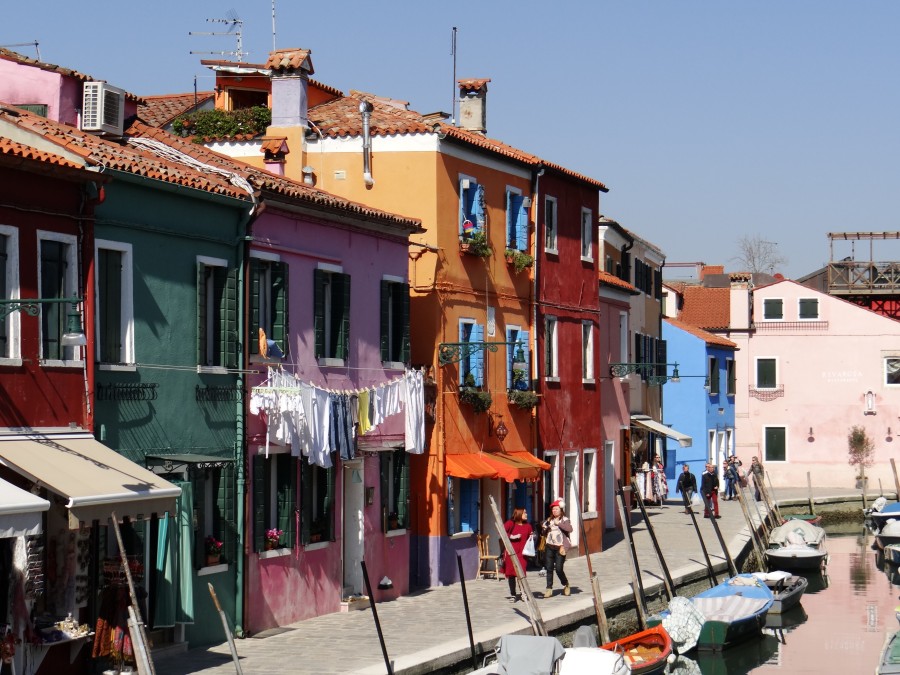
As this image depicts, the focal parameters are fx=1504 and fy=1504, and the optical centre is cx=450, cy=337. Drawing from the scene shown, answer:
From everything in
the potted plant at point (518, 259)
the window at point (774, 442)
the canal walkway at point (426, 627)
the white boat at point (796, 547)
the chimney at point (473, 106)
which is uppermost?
the chimney at point (473, 106)

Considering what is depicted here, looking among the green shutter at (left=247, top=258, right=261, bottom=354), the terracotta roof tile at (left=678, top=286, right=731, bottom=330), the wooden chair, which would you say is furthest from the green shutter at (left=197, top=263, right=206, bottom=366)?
the terracotta roof tile at (left=678, top=286, right=731, bottom=330)

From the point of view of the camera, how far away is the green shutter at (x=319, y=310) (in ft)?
77.8

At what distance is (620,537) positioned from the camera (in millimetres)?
38625

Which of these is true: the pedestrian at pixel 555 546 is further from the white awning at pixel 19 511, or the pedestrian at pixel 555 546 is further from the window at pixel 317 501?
the white awning at pixel 19 511

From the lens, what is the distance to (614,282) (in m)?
40.2

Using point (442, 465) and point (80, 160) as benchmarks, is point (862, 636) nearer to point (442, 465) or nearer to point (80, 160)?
point (442, 465)

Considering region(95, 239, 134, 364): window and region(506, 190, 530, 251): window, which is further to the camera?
region(506, 190, 530, 251): window

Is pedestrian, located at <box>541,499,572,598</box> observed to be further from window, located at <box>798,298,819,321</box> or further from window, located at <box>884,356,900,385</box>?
window, located at <box>884,356,900,385</box>

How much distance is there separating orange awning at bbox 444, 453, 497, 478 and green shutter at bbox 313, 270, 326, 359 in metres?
4.77

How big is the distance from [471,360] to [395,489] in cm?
393

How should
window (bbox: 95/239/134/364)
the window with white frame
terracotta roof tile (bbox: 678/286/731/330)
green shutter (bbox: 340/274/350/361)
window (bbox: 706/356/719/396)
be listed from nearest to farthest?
1. the window with white frame
2. window (bbox: 95/239/134/364)
3. green shutter (bbox: 340/274/350/361)
4. window (bbox: 706/356/719/396)
5. terracotta roof tile (bbox: 678/286/731/330)

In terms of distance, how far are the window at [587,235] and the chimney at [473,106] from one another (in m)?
3.18

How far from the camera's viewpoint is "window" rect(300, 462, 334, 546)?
23.1 m

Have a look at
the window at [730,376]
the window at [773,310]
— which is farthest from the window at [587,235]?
the window at [773,310]
